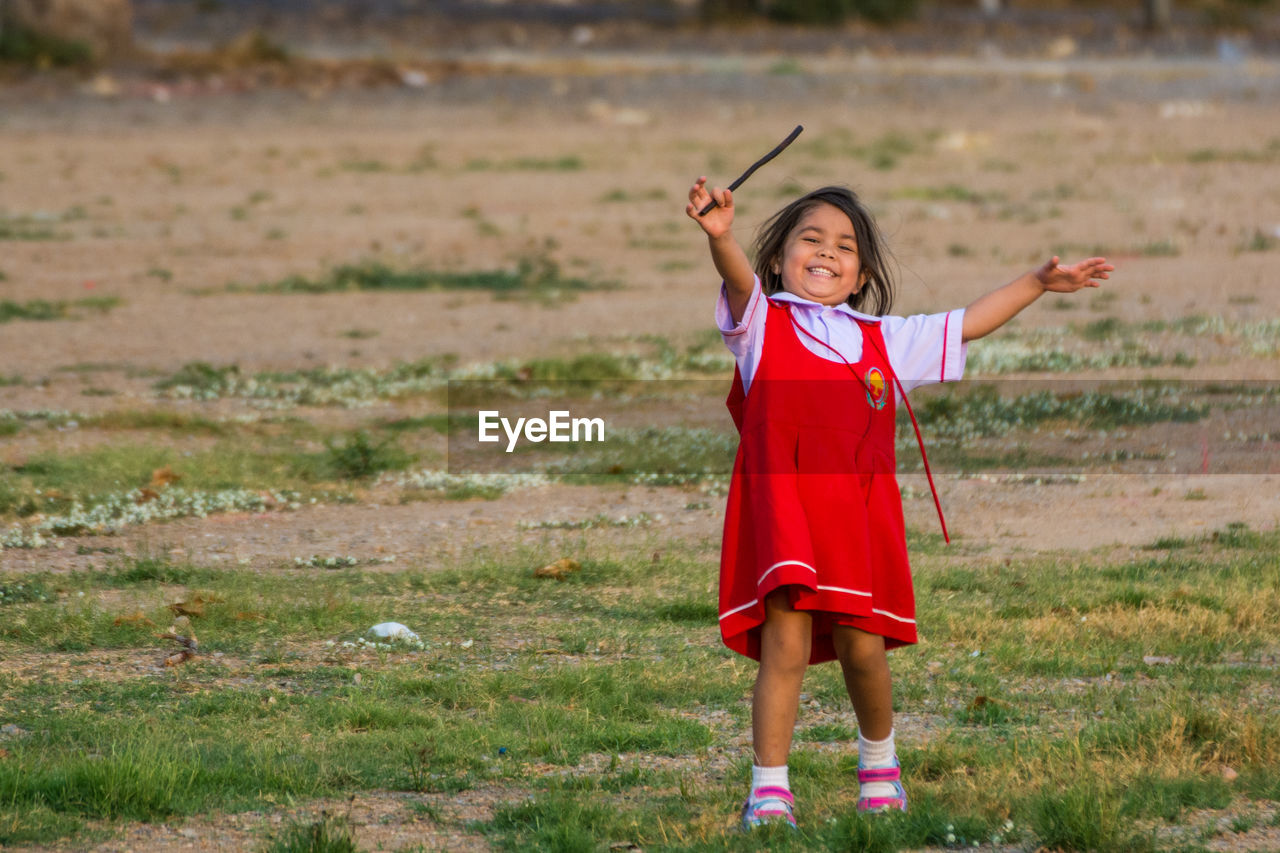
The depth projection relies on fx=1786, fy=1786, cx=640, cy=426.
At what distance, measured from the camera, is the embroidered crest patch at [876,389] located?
397 centimetres

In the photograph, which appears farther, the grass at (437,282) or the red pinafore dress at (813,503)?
the grass at (437,282)

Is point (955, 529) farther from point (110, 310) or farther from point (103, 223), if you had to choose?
point (103, 223)

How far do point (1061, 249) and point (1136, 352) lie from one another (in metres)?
4.05

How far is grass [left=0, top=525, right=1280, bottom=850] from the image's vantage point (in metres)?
3.98

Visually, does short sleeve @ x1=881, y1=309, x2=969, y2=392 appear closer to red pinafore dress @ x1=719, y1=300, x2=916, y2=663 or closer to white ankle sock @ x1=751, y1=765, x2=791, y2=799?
red pinafore dress @ x1=719, y1=300, x2=916, y2=663

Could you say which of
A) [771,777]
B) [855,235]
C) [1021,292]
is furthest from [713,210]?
[771,777]

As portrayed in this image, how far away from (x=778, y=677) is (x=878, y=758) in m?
0.32

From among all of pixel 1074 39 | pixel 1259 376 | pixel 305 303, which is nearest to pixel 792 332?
pixel 1259 376

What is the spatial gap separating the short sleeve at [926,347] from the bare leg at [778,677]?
24.4 inches

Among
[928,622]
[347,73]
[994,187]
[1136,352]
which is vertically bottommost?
[928,622]

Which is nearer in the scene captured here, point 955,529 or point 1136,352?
point 955,529

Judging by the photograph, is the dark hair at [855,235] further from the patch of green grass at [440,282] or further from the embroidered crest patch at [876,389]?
the patch of green grass at [440,282]

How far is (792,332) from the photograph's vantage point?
3.96m

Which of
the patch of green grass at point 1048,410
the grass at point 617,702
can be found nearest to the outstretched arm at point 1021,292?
the grass at point 617,702
